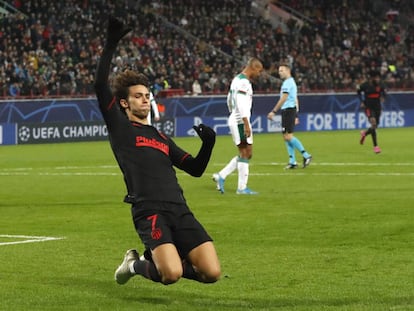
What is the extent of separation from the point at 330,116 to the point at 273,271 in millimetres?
37992

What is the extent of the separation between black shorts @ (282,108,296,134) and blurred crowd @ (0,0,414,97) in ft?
51.0

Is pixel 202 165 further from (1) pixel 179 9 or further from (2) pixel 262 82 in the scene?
(1) pixel 179 9

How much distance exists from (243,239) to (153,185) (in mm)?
4661

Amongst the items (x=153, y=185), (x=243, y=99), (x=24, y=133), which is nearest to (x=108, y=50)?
(x=153, y=185)

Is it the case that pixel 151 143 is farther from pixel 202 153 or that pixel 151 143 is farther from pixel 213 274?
pixel 213 274

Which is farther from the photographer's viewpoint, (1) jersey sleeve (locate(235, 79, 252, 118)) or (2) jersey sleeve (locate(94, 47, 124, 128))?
(1) jersey sleeve (locate(235, 79, 252, 118))

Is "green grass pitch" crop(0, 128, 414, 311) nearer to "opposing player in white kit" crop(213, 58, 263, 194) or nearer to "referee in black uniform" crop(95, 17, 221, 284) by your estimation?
"referee in black uniform" crop(95, 17, 221, 284)

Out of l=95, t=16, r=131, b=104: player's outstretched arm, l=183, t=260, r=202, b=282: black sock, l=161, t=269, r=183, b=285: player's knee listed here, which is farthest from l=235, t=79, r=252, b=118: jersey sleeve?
l=161, t=269, r=183, b=285: player's knee

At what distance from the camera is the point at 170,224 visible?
908 centimetres

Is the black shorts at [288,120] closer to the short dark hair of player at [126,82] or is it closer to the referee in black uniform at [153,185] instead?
the referee in black uniform at [153,185]

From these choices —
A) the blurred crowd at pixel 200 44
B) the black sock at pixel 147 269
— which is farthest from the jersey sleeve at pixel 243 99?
the blurred crowd at pixel 200 44

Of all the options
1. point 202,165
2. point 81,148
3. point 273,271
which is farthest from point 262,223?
point 81,148

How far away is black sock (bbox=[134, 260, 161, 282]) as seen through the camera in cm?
909

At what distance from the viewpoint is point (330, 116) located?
4862 centimetres
